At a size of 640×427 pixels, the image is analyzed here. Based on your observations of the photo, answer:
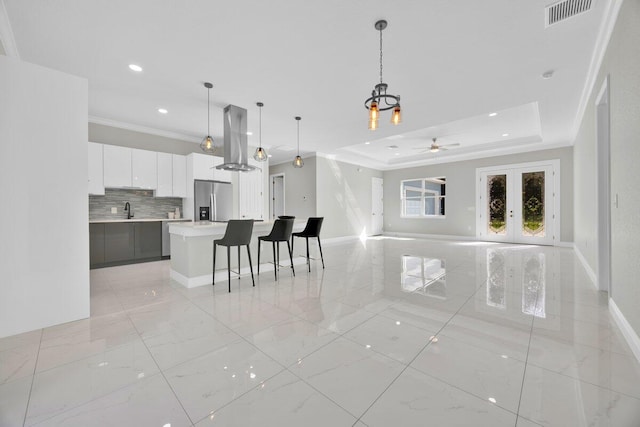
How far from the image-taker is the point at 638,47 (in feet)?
6.07

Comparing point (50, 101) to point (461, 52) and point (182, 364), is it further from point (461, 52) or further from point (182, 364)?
point (461, 52)

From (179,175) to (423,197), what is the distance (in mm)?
8176

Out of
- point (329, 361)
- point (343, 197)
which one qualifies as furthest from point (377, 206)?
point (329, 361)

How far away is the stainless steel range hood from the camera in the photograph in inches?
175

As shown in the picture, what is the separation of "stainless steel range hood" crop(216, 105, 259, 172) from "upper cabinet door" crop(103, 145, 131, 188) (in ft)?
7.23

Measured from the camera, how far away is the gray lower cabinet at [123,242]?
4691mm

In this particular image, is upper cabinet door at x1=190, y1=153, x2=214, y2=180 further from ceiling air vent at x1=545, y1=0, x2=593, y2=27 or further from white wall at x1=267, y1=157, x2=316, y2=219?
ceiling air vent at x1=545, y1=0, x2=593, y2=27

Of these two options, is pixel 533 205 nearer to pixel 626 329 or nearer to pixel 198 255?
pixel 626 329

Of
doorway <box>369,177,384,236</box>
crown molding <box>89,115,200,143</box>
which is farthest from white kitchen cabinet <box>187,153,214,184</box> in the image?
doorway <box>369,177,384,236</box>

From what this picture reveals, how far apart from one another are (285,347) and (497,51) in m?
3.89

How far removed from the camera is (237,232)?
11.5 ft

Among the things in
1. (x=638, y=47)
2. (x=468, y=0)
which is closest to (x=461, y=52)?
(x=468, y=0)

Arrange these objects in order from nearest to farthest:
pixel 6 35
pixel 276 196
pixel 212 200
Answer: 1. pixel 6 35
2. pixel 212 200
3. pixel 276 196

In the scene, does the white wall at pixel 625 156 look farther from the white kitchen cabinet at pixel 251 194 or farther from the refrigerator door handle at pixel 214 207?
the refrigerator door handle at pixel 214 207
